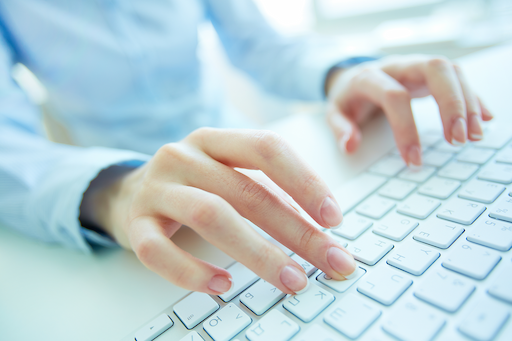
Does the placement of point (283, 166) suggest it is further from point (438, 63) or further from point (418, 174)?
point (438, 63)

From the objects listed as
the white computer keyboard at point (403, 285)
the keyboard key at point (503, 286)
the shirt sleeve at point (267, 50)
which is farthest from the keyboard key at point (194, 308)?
the shirt sleeve at point (267, 50)

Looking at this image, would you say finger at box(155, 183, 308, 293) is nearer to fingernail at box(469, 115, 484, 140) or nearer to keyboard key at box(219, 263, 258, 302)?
keyboard key at box(219, 263, 258, 302)

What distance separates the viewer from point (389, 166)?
41cm

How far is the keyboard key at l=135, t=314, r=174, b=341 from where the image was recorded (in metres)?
0.25

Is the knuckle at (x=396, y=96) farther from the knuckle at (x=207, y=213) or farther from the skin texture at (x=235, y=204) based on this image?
the knuckle at (x=207, y=213)

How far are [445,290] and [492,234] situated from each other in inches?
3.1

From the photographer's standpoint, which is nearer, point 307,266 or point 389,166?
point 307,266

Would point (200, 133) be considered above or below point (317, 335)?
above

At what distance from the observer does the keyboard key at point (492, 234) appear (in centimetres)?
23

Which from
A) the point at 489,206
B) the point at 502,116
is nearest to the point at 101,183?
the point at 489,206

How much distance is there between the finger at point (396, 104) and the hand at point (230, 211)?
0.19m

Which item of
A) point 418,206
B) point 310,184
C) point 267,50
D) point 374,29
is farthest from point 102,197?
point 374,29

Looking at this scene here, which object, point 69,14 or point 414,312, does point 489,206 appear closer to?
point 414,312

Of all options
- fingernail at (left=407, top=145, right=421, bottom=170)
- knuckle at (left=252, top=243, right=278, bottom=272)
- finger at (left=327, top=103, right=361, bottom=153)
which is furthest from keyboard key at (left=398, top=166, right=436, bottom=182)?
knuckle at (left=252, top=243, right=278, bottom=272)
